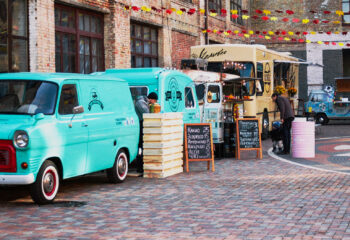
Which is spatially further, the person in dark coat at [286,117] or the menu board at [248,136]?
the person in dark coat at [286,117]

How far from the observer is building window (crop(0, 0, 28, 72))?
15.5 m

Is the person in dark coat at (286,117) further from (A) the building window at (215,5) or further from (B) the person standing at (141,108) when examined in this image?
(A) the building window at (215,5)

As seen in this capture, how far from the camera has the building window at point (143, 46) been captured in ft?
73.6

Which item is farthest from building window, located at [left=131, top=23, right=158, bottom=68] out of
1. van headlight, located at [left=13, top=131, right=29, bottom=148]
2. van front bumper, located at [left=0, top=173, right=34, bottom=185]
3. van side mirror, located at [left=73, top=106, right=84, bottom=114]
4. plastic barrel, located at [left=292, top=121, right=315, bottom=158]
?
van front bumper, located at [left=0, top=173, right=34, bottom=185]

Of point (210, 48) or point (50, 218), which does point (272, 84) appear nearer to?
point (210, 48)

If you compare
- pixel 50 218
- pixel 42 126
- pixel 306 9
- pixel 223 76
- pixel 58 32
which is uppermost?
pixel 306 9

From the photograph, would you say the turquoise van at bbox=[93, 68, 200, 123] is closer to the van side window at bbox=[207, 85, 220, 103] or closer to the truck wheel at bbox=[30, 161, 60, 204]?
the van side window at bbox=[207, 85, 220, 103]

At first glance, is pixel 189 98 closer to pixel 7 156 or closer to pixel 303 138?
pixel 303 138

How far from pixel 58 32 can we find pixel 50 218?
428 inches

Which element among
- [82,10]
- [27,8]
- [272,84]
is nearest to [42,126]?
[27,8]

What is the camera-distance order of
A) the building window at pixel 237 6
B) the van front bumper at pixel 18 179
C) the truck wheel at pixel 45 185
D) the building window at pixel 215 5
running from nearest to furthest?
1. the van front bumper at pixel 18 179
2. the truck wheel at pixel 45 185
3. the building window at pixel 215 5
4. the building window at pixel 237 6

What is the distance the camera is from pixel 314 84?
130 ft

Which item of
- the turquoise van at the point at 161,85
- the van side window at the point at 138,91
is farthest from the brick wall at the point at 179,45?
the van side window at the point at 138,91

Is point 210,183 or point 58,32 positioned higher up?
point 58,32
